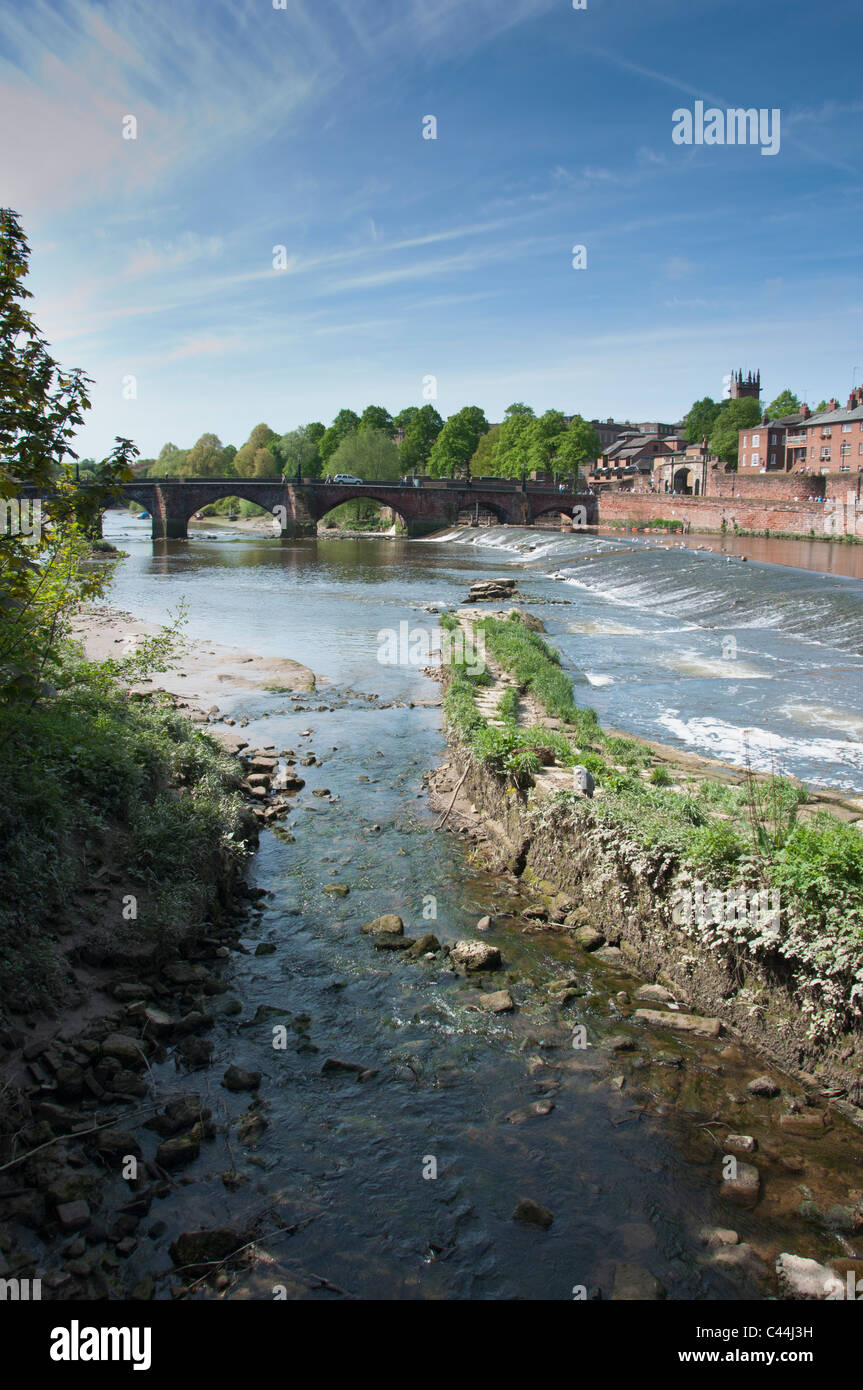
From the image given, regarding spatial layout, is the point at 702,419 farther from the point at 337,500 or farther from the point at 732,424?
the point at 337,500

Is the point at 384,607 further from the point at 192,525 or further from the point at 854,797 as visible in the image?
the point at 192,525

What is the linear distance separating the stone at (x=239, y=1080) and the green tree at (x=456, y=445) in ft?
389

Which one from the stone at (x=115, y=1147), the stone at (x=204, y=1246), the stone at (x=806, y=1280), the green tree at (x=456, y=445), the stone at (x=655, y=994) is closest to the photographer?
the stone at (x=806, y=1280)

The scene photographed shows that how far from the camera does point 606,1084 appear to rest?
712 centimetres

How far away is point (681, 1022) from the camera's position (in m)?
7.86

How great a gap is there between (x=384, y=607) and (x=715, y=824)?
1230 inches

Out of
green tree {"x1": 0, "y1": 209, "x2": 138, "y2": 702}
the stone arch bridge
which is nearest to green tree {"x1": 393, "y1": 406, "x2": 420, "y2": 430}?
the stone arch bridge

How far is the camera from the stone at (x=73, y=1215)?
17.9 feet

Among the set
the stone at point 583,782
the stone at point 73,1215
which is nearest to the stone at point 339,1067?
the stone at point 73,1215

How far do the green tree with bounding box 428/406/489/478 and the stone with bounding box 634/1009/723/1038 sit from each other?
117558 millimetres

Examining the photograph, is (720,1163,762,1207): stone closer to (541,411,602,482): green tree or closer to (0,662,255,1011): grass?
(0,662,255,1011): grass

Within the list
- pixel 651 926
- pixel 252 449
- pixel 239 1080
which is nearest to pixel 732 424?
pixel 252 449

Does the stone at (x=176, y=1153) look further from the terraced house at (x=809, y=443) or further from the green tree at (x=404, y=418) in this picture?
the green tree at (x=404, y=418)
